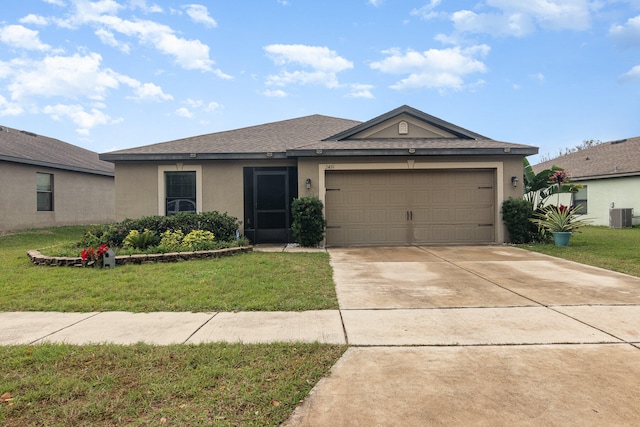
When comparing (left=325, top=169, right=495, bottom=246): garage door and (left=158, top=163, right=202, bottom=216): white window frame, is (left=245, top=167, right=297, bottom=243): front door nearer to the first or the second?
(left=325, top=169, right=495, bottom=246): garage door

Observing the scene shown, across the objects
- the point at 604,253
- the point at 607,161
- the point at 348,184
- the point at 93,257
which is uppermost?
the point at 607,161

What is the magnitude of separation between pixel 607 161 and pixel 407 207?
15736 mm

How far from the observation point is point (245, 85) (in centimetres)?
1642

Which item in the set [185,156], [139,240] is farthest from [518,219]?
[139,240]

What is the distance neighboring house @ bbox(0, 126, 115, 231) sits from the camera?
14625mm

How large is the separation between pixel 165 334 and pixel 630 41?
2211cm

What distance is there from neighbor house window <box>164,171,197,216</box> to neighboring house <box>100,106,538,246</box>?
3cm

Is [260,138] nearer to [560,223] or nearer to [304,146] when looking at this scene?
[304,146]

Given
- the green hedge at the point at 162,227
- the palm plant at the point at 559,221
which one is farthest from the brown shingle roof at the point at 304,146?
the green hedge at the point at 162,227

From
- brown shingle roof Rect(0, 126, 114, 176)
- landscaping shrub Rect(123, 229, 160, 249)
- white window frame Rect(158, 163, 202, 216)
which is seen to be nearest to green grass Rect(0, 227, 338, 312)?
landscaping shrub Rect(123, 229, 160, 249)

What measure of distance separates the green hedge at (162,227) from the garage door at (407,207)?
3.28 meters

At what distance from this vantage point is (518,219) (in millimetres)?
10875

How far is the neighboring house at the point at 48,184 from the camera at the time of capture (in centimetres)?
1462

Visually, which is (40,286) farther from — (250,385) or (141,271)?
(250,385)
